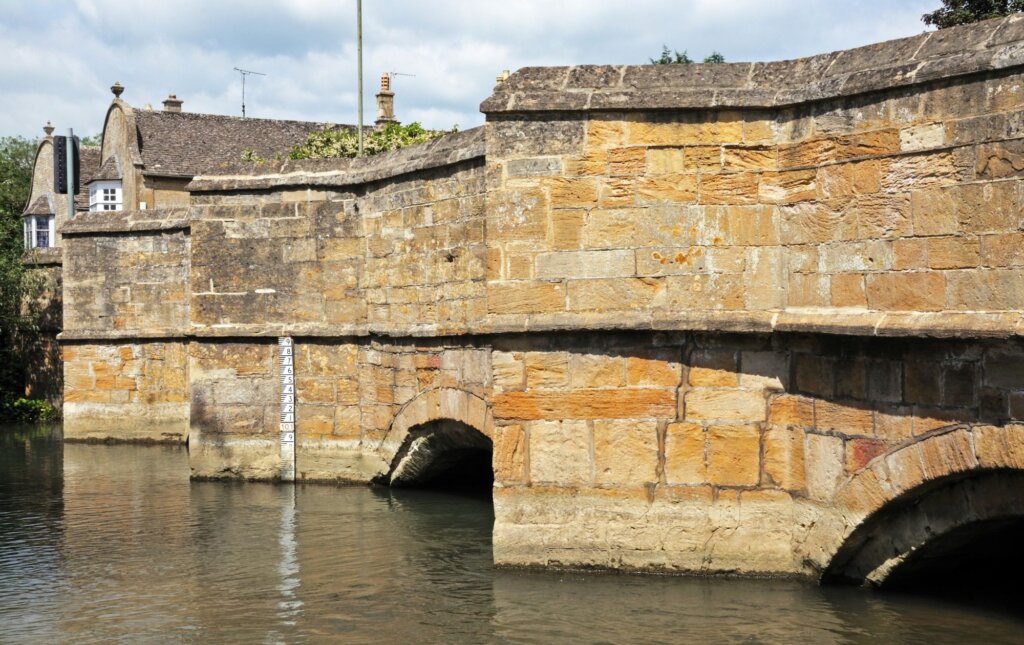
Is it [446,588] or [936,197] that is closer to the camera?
[936,197]

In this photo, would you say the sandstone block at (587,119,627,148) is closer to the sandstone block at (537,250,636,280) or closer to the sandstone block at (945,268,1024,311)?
the sandstone block at (537,250,636,280)

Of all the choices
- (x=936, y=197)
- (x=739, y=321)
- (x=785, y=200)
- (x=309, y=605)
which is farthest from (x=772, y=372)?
(x=309, y=605)

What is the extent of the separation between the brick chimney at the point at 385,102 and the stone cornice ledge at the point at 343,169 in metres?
15.6

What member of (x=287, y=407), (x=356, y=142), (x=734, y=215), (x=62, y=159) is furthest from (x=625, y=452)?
(x=62, y=159)

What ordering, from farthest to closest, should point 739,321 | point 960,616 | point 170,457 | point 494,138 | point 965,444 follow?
1. point 170,457
2. point 494,138
3. point 739,321
4. point 960,616
5. point 965,444

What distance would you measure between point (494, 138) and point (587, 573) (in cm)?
312

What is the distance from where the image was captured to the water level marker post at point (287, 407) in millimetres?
12883

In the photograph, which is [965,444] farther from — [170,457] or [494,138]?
[170,457]

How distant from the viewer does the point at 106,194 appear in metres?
31.8

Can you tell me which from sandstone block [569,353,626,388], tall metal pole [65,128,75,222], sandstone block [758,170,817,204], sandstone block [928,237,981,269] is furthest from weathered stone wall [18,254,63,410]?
sandstone block [928,237,981,269]

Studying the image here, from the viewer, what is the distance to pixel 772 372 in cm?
773

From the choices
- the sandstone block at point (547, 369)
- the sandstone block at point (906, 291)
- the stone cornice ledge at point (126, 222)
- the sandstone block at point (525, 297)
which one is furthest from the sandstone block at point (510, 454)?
the stone cornice ledge at point (126, 222)

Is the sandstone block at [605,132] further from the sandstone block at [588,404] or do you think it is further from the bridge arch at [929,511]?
the bridge arch at [929,511]

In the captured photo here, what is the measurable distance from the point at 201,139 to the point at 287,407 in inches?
781
